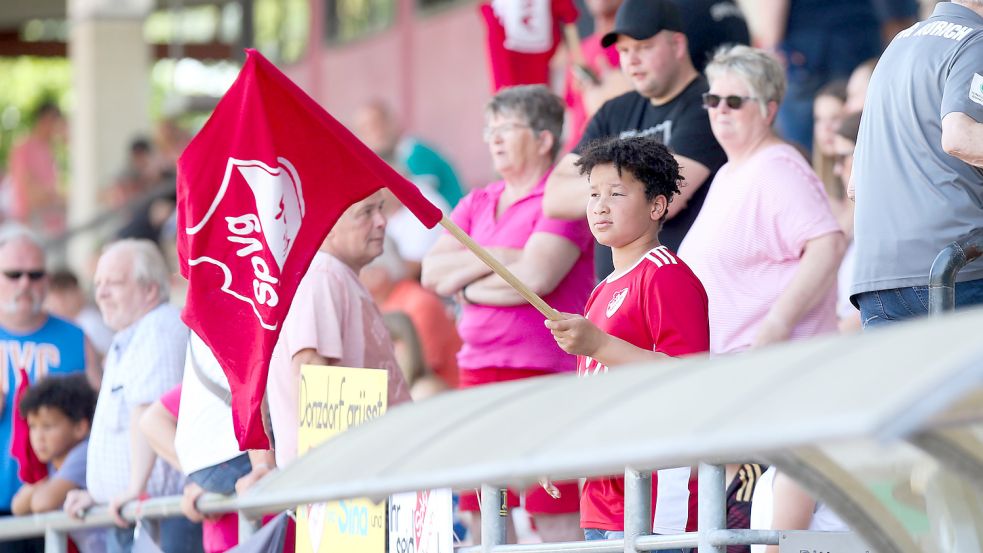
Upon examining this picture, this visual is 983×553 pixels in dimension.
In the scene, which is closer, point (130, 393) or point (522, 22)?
point (130, 393)

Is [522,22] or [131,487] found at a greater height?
[522,22]

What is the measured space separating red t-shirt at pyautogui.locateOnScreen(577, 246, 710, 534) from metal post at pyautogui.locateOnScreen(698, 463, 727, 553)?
0.40 m

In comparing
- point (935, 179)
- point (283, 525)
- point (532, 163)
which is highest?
point (532, 163)

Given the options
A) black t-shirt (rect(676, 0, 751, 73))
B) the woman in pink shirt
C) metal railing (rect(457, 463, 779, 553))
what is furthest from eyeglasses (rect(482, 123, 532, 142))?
metal railing (rect(457, 463, 779, 553))

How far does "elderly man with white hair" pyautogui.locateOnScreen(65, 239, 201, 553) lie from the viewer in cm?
676

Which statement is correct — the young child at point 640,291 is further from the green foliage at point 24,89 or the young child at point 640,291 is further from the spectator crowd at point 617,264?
the green foliage at point 24,89

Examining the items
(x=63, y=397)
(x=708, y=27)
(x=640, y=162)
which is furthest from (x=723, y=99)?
(x=63, y=397)

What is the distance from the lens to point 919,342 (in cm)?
235

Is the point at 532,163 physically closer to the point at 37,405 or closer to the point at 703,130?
the point at 703,130

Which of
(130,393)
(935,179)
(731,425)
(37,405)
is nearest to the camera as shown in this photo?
(731,425)

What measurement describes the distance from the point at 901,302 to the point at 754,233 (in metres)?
Result: 1.13

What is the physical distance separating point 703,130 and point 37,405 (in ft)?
10.9

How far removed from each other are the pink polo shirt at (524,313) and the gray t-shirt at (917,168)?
1.53m

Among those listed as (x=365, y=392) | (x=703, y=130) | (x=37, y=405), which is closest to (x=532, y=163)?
(x=703, y=130)
